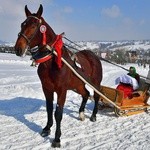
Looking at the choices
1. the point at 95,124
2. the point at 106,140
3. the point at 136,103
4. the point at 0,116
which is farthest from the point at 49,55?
the point at 136,103

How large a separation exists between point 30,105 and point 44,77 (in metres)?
3.92

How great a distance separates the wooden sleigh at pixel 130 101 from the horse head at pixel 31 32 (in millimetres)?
3115

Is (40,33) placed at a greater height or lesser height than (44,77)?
greater

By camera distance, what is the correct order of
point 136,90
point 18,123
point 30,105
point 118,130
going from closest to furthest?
point 118,130 → point 18,123 → point 136,90 → point 30,105

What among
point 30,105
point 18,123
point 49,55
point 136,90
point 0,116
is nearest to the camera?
point 49,55

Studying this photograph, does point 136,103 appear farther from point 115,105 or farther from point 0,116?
point 0,116

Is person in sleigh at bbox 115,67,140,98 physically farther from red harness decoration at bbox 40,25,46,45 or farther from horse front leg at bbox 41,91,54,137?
red harness decoration at bbox 40,25,46,45

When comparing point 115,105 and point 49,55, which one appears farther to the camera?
point 115,105

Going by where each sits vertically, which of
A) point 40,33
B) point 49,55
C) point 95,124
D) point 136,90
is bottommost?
point 95,124

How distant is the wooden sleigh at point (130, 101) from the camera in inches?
339

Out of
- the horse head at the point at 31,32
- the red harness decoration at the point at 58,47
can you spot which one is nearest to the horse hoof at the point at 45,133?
the red harness decoration at the point at 58,47

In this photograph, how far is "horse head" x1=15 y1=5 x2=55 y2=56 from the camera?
5.77 metres

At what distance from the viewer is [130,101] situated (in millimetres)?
8812

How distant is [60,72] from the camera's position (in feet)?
20.6
